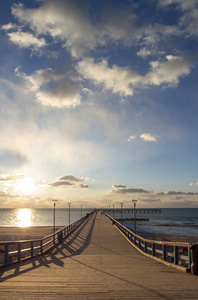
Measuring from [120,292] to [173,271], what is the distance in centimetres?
318

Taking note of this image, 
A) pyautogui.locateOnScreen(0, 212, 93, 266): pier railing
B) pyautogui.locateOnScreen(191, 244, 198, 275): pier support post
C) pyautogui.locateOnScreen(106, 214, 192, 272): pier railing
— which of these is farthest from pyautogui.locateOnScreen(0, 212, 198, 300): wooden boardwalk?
pyautogui.locateOnScreen(0, 212, 93, 266): pier railing

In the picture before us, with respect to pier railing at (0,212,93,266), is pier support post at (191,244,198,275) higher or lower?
higher

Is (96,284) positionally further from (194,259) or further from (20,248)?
(20,248)

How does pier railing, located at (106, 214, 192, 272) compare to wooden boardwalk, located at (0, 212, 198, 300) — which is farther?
pier railing, located at (106, 214, 192, 272)

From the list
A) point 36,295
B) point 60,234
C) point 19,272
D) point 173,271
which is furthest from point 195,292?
point 60,234

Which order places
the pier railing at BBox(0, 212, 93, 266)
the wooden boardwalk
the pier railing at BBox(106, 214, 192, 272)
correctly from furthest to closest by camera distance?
the pier railing at BBox(0, 212, 93, 266) → the pier railing at BBox(106, 214, 192, 272) → the wooden boardwalk

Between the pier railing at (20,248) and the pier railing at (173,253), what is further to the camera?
the pier railing at (20,248)

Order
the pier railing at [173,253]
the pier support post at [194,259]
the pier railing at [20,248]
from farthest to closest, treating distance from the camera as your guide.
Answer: the pier railing at [20,248] < the pier railing at [173,253] < the pier support post at [194,259]

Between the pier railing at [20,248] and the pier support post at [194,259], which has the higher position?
the pier support post at [194,259]

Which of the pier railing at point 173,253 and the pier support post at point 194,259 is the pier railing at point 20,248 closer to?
the pier railing at point 173,253

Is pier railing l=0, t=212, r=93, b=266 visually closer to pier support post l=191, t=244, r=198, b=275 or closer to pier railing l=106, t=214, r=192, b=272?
pier railing l=106, t=214, r=192, b=272

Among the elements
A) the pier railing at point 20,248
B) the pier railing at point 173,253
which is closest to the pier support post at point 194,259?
the pier railing at point 173,253

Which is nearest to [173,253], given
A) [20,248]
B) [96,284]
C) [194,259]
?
[194,259]

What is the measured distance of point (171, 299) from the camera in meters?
5.08
